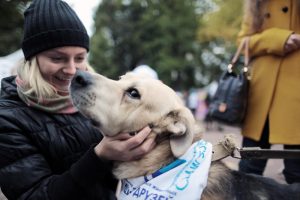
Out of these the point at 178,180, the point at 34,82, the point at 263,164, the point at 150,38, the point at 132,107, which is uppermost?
the point at 34,82

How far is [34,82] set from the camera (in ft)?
8.93

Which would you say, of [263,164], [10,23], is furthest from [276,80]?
[10,23]

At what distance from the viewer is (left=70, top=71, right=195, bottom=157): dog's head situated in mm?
2510

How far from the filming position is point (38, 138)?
2633 mm

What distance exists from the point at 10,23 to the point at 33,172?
13.4 metres

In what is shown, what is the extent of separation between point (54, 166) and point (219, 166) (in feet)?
3.80

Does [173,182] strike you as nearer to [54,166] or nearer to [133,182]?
[133,182]

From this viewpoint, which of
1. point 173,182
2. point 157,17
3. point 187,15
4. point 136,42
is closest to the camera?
point 173,182

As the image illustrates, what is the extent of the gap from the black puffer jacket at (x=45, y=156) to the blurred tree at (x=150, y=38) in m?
40.2

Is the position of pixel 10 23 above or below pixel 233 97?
below

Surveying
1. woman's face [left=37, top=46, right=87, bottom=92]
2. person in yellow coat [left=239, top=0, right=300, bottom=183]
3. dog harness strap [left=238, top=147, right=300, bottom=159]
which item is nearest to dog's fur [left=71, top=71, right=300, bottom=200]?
dog harness strap [left=238, top=147, right=300, bottom=159]

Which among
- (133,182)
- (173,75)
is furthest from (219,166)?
(173,75)

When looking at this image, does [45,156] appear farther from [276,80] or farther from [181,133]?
[276,80]

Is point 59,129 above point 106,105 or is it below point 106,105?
below
